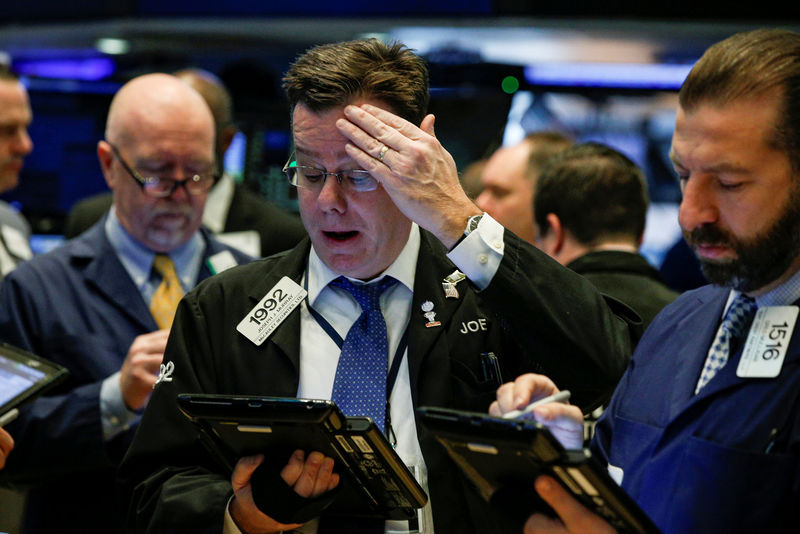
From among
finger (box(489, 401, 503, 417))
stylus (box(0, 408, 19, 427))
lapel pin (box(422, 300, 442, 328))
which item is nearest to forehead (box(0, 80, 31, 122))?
stylus (box(0, 408, 19, 427))

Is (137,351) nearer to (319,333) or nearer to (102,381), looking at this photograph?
(102,381)

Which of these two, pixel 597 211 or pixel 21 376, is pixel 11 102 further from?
pixel 597 211

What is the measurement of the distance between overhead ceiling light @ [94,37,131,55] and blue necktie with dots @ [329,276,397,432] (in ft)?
13.7

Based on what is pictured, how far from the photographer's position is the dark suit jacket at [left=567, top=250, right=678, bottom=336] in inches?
122

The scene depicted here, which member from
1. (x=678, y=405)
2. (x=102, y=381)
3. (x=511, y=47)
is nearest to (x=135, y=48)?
(x=511, y=47)

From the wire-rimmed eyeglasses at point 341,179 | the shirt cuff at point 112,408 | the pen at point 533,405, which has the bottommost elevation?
the shirt cuff at point 112,408

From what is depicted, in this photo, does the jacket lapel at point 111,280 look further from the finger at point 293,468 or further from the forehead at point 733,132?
the forehead at point 733,132

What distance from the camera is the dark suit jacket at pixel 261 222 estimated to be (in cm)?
420

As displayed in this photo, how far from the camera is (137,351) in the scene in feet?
9.49

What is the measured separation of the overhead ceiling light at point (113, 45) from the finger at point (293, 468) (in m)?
4.48

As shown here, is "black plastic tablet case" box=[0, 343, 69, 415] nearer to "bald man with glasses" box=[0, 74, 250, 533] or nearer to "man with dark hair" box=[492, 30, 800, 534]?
"bald man with glasses" box=[0, 74, 250, 533]

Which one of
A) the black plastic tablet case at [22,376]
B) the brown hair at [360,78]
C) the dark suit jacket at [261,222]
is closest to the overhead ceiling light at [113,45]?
the dark suit jacket at [261,222]

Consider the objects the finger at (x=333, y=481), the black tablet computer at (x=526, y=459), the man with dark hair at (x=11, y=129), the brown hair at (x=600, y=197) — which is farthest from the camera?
the man with dark hair at (x=11, y=129)

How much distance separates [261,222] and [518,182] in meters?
1.13
